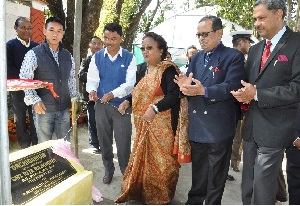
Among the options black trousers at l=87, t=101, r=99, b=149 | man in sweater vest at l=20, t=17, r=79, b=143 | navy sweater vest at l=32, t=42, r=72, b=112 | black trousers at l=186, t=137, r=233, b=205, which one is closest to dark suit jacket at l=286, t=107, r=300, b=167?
black trousers at l=186, t=137, r=233, b=205

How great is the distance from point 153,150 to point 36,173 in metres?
1.57

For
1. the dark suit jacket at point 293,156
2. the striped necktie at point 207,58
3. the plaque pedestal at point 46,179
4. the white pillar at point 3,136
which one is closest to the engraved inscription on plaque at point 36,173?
the plaque pedestal at point 46,179

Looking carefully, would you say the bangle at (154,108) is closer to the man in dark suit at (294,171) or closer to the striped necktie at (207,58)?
the striped necktie at (207,58)

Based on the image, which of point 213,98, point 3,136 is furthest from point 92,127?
point 3,136

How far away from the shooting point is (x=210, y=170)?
2967mm

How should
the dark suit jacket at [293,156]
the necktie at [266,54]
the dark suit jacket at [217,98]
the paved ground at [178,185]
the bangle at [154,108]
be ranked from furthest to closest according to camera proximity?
1. the paved ground at [178,185]
2. the bangle at [154,108]
3. the dark suit jacket at [293,156]
4. the dark suit jacket at [217,98]
5. the necktie at [266,54]

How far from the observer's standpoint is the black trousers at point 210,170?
9.52 feet

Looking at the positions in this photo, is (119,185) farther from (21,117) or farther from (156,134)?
(21,117)

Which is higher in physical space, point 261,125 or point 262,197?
point 261,125

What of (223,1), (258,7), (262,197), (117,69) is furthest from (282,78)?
(223,1)

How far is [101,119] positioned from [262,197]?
2.14m

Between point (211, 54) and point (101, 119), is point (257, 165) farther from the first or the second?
point (101, 119)

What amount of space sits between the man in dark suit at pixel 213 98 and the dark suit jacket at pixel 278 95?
28cm

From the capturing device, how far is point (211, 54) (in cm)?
284
